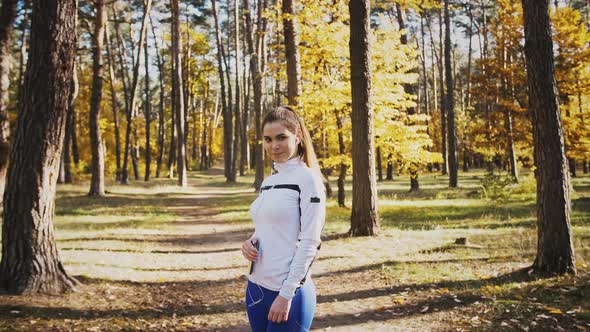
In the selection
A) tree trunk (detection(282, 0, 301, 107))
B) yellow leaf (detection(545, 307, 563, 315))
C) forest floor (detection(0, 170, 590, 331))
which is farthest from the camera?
tree trunk (detection(282, 0, 301, 107))

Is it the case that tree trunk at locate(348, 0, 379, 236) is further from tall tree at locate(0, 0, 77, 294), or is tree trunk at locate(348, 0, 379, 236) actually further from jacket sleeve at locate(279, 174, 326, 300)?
jacket sleeve at locate(279, 174, 326, 300)

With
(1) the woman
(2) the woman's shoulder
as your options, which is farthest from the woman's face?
(2) the woman's shoulder

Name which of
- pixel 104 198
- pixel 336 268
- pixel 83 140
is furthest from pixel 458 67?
pixel 336 268

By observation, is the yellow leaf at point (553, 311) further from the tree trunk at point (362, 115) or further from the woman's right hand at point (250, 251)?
the tree trunk at point (362, 115)

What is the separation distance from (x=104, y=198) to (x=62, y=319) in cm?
1466

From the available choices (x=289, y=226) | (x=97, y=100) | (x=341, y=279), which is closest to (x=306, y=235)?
(x=289, y=226)

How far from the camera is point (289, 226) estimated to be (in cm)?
251

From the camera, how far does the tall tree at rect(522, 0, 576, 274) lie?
6664 millimetres

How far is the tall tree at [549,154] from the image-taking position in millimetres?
6664

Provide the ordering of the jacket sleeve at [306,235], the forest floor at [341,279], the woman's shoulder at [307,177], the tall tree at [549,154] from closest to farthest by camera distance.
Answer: the jacket sleeve at [306,235] < the woman's shoulder at [307,177] < the forest floor at [341,279] < the tall tree at [549,154]

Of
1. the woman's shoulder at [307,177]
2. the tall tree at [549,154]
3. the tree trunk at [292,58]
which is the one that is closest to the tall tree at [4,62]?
the tree trunk at [292,58]

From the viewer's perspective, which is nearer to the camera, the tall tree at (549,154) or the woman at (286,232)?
the woman at (286,232)

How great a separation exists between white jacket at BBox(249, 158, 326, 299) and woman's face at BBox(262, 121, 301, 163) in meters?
0.05

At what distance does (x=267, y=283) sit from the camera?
256 centimetres
